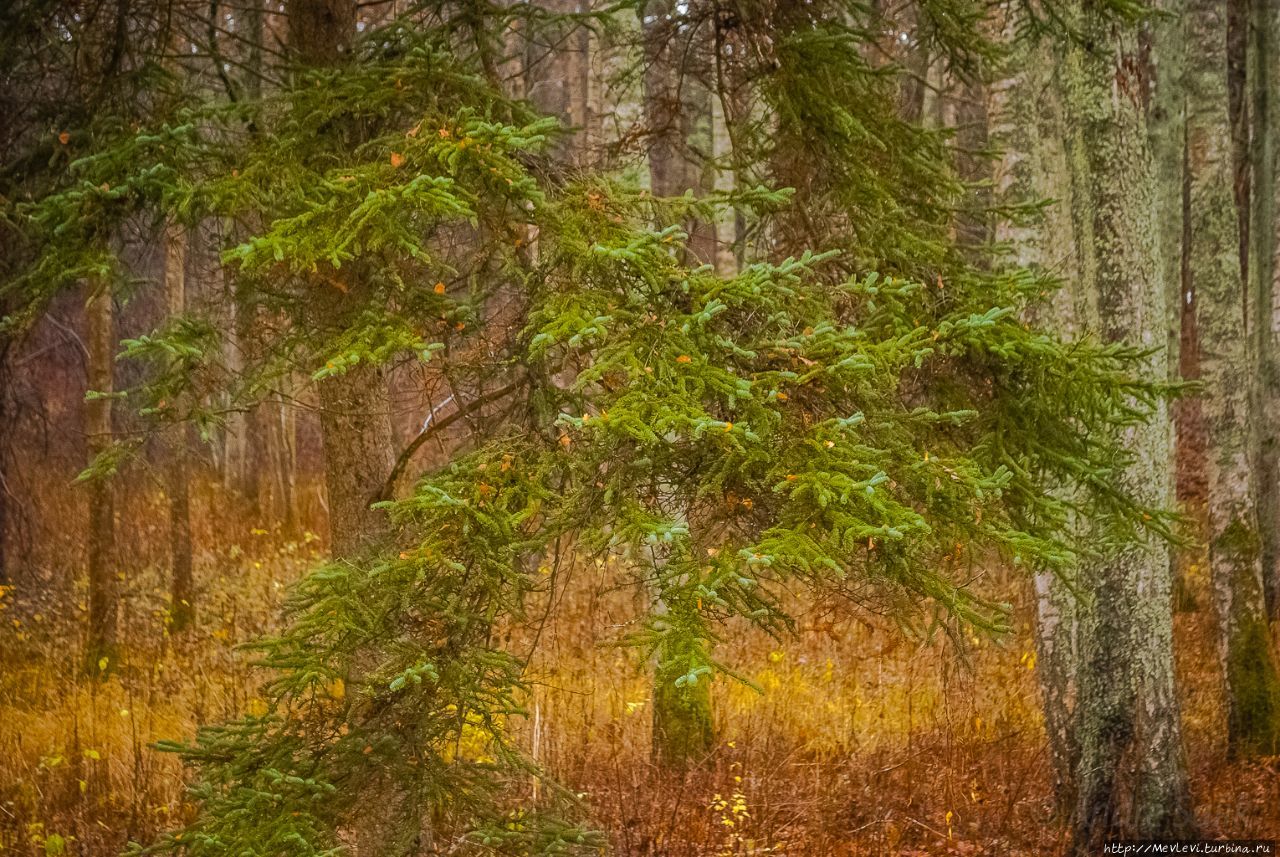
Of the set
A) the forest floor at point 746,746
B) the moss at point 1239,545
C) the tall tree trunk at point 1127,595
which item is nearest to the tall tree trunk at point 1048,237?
the tall tree trunk at point 1127,595

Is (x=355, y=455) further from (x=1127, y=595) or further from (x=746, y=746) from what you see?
(x=1127, y=595)

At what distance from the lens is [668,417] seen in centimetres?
320

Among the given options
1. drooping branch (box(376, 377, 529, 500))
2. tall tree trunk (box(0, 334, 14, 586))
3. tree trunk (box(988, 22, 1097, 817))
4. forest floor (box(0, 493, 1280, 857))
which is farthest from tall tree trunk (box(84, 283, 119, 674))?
tree trunk (box(988, 22, 1097, 817))

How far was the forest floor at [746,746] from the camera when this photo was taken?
6547mm

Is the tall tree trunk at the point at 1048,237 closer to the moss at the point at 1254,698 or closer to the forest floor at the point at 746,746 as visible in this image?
the forest floor at the point at 746,746

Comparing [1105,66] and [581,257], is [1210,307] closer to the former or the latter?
[1105,66]

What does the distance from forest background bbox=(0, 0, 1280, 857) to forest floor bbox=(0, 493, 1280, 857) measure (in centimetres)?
5

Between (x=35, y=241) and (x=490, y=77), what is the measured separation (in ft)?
7.31

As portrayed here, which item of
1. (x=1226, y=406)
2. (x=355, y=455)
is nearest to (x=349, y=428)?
(x=355, y=455)

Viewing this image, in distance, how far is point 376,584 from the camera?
3.53m

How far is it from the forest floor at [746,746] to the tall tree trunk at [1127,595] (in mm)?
431

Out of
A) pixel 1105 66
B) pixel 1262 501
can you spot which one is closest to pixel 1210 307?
pixel 1262 501

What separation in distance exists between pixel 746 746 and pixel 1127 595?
2.98 m

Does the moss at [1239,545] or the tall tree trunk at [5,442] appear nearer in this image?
the tall tree trunk at [5,442]
